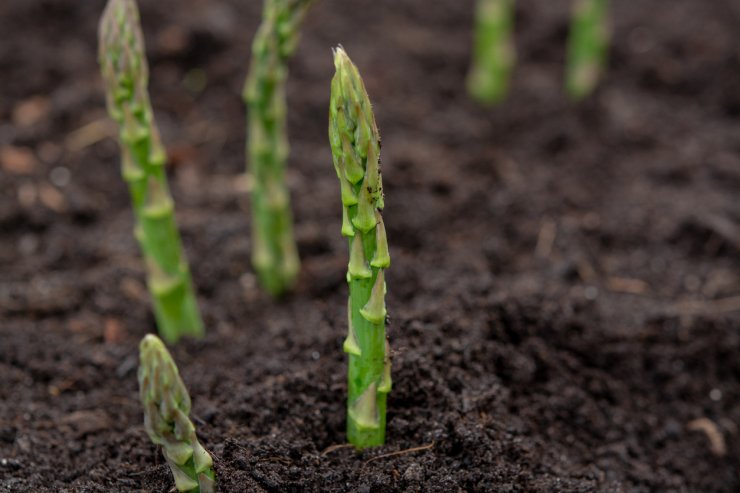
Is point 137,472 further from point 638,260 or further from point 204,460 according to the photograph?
point 638,260

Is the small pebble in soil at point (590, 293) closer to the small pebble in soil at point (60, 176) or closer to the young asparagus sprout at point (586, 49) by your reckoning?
the young asparagus sprout at point (586, 49)

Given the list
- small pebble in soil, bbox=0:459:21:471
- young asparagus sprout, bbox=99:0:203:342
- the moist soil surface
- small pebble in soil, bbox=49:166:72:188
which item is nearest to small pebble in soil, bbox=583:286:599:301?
the moist soil surface

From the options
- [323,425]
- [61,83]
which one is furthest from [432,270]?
[61,83]

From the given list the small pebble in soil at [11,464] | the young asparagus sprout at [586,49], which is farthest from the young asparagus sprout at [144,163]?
the young asparagus sprout at [586,49]

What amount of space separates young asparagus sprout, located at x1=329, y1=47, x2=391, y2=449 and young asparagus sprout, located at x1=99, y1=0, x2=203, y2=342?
2.60ft

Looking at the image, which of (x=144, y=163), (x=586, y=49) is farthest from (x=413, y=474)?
(x=586, y=49)

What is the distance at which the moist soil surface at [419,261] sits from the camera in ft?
8.00

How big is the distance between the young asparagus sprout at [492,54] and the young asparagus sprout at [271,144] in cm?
170

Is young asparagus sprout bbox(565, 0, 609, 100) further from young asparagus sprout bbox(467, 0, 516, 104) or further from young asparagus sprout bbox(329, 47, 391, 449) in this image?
young asparagus sprout bbox(329, 47, 391, 449)

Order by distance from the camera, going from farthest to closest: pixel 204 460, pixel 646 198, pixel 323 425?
pixel 646 198 → pixel 323 425 → pixel 204 460

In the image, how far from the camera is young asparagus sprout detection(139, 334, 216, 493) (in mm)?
1918

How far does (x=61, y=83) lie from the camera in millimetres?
4562

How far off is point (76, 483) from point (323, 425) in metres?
0.68

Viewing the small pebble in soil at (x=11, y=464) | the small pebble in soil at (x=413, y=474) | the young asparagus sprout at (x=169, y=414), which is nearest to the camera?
the young asparagus sprout at (x=169, y=414)
